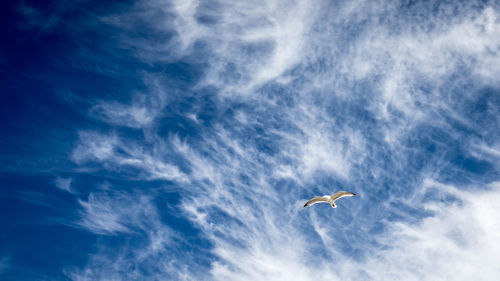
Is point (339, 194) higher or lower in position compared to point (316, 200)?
higher

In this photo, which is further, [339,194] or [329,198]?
[339,194]

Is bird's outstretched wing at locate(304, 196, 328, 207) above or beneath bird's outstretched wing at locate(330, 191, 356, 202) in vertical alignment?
beneath

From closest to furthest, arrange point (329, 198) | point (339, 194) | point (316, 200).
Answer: point (329, 198) < point (339, 194) < point (316, 200)

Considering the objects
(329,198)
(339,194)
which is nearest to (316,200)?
(329,198)

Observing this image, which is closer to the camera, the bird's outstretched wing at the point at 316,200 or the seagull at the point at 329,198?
the seagull at the point at 329,198

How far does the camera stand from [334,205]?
28.0m

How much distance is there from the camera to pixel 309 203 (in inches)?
1106

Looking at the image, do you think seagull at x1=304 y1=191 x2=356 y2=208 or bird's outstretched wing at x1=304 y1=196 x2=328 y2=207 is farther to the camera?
bird's outstretched wing at x1=304 y1=196 x2=328 y2=207

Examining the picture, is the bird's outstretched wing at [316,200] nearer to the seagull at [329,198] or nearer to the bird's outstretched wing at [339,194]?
the seagull at [329,198]

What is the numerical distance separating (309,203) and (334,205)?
288cm

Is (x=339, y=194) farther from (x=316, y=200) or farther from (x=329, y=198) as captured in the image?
(x=316, y=200)

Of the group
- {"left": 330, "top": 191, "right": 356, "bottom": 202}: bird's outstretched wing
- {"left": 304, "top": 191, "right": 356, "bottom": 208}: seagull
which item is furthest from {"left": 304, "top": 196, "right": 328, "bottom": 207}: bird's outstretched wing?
{"left": 330, "top": 191, "right": 356, "bottom": 202}: bird's outstretched wing

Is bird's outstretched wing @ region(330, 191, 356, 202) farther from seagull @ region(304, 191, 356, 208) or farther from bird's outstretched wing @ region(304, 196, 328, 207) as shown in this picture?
bird's outstretched wing @ region(304, 196, 328, 207)

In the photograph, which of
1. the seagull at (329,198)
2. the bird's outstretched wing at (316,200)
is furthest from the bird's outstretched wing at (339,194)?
the bird's outstretched wing at (316,200)
